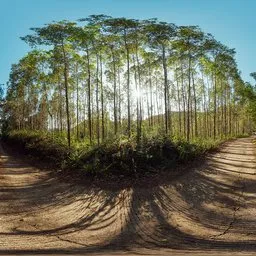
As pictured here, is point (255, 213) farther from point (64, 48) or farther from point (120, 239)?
point (64, 48)

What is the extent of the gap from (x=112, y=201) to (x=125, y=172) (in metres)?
3.25

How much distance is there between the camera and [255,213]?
11.2m

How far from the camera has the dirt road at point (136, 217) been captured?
8484 mm

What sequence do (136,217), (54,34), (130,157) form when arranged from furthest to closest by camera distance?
1. (54,34)
2. (130,157)
3. (136,217)

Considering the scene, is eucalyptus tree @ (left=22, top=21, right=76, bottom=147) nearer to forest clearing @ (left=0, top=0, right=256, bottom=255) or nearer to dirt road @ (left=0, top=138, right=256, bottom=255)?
forest clearing @ (left=0, top=0, right=256, bottom=255)

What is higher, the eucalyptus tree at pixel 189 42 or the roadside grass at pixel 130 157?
the eucalyptus tree at pixel 189 42

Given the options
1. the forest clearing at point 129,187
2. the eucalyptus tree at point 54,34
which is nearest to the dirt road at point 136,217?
the forest clearing at point 129,187

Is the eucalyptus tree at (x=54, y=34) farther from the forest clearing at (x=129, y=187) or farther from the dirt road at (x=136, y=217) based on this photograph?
the dirt road at (x=136, y=217)

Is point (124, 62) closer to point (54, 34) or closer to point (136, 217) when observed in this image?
point (54, 34)

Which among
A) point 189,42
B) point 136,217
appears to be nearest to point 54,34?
point 189,42

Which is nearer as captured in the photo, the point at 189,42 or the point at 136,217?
the point at 136,217

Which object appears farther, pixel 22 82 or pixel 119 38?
pixel 22 82

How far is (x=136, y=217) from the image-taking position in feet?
35.9

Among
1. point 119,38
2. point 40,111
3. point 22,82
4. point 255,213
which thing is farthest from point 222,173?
point 40,111
